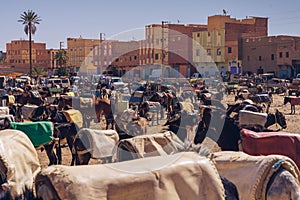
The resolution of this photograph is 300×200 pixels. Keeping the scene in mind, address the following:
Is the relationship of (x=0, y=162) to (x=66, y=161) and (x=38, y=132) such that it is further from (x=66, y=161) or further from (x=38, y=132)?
(x=66, y=161)

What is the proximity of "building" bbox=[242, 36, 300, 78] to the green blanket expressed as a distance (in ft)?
160

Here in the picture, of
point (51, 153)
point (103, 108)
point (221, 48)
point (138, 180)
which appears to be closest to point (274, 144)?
point (138, 180)

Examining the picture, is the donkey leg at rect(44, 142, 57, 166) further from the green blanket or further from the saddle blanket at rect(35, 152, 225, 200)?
the saddle blanket at rect(35, 152, 225, 200)

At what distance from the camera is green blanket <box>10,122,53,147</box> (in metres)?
8.98

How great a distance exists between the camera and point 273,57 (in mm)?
57344

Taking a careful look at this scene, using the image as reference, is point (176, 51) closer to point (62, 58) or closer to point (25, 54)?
point (62, 58)

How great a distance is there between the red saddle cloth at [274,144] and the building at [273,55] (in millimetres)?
49118

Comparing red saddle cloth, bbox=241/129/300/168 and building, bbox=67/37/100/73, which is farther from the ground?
building, bbox=67/37/100/73

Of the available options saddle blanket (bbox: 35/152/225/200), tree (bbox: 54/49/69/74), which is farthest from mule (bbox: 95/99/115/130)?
tree (bbox: 54/49/69/74)

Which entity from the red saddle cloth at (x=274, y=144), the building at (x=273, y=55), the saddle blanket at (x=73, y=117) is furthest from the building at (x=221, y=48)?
the red saddle cloth at (x=274, y=144)

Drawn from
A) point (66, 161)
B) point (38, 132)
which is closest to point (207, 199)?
point (38, 132)

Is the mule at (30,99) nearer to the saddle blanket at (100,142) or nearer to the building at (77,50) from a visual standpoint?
the saddle blanket at (100,142)

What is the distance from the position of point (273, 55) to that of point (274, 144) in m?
52.3

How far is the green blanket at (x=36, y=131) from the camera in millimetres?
8975
